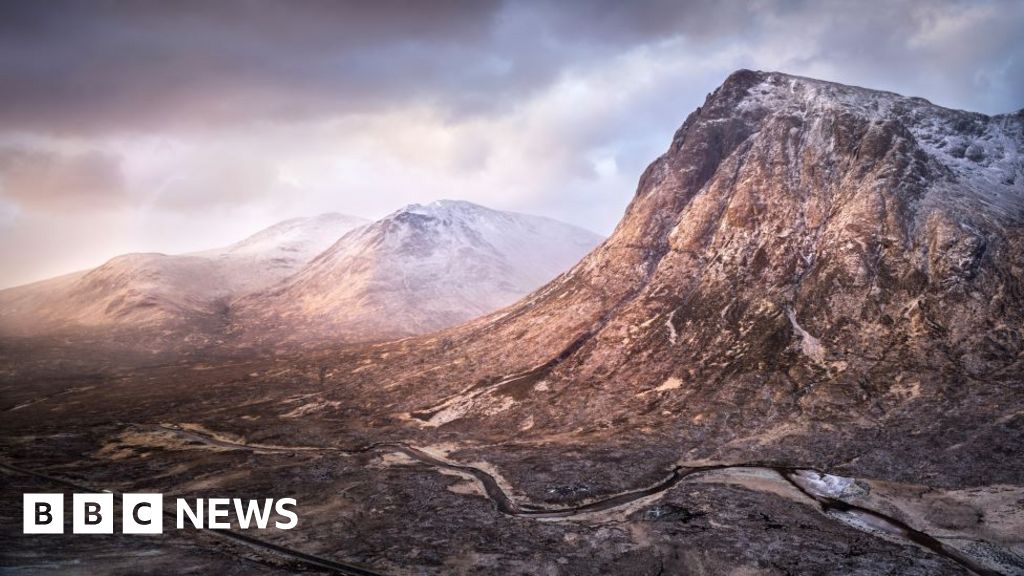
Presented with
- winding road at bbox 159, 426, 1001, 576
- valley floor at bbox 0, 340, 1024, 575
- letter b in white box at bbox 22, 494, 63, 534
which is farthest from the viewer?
letter b in white box at bbox 22, 494, 63, 534

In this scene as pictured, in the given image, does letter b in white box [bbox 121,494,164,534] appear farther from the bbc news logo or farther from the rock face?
the rock face

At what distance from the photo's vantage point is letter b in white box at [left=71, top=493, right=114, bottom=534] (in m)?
33.2

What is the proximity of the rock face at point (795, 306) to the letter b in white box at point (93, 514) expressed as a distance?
31.9 meters

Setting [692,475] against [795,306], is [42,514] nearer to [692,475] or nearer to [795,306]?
[692,475]

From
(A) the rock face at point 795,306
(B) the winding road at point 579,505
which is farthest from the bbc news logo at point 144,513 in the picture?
(A) the rock face at point 795,306

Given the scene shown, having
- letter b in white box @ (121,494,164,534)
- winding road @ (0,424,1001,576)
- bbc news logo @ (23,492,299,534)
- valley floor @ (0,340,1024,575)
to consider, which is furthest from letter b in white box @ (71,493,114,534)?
winding road @ (0,424,1001,576)

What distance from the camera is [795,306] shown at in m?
68.1

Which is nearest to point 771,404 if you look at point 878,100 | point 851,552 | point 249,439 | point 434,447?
point 851,552

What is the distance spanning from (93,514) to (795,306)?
70.8m

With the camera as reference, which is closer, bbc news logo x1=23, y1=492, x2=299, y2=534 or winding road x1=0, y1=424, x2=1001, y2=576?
winding road x1=0, y1=424, x2=1001, y2=576

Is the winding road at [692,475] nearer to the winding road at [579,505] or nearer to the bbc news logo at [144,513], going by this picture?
the winding road at [579,505]

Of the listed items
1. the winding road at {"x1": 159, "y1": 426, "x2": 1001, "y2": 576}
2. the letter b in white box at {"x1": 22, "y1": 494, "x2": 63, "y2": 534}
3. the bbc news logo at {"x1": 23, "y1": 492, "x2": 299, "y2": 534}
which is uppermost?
the letter b in white box at {"x1": 22, "y1": 494, "x2": 63, "y2": 534}

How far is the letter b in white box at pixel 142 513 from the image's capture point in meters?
33.5

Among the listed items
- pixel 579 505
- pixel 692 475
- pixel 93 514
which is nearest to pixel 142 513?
pixel 93 514
